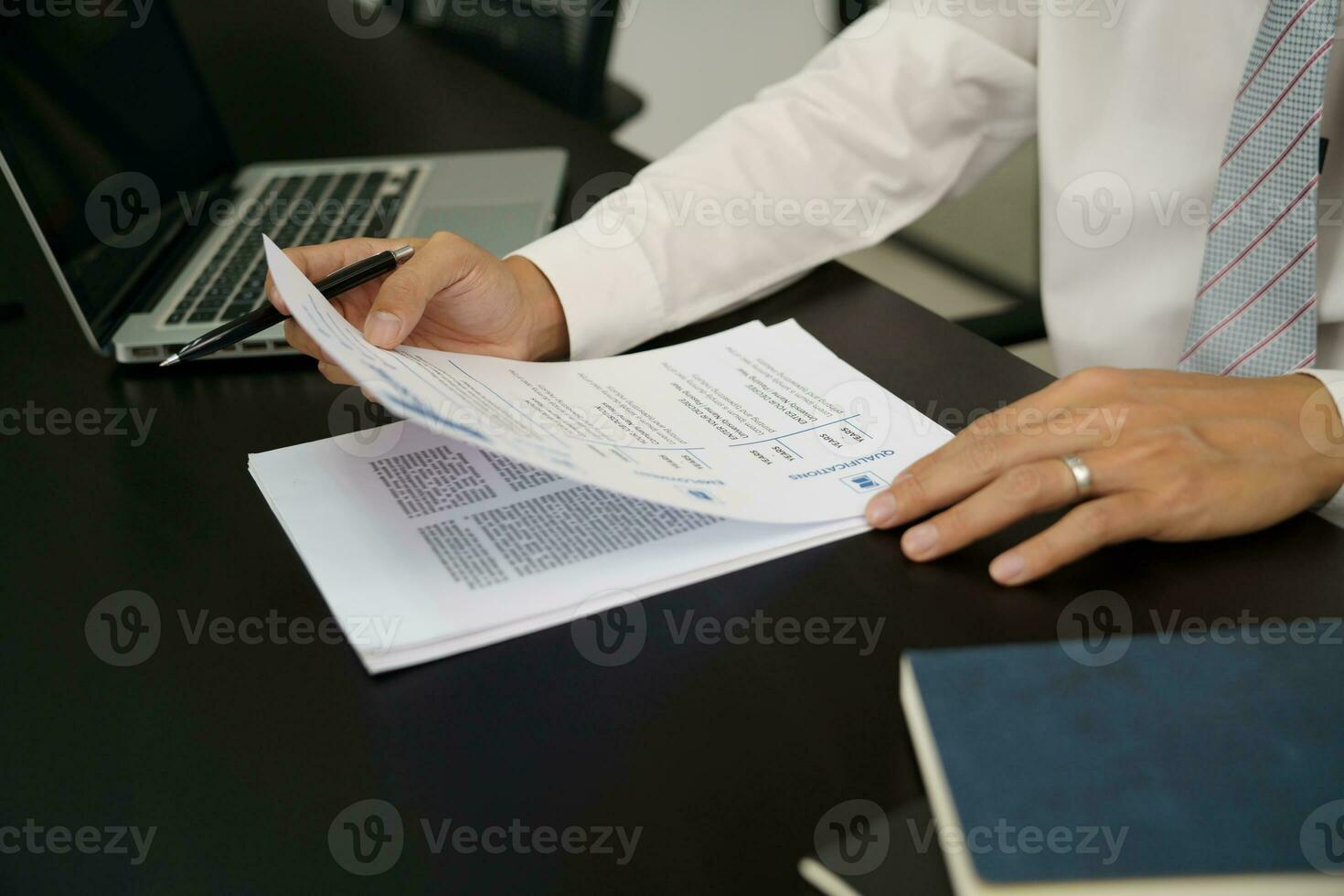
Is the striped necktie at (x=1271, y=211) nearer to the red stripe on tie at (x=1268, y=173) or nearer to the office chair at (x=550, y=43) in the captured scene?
the red stripe on tie at (x=1268, y=173)

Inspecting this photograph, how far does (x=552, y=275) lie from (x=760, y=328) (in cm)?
16

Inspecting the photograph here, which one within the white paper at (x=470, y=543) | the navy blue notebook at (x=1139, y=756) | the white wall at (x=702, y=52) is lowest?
the white wall at (x=702, y=52)

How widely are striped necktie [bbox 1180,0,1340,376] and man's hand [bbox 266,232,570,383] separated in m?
0.47

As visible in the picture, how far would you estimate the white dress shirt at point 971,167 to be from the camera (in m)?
0.84

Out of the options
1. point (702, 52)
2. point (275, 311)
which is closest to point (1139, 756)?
point (275, 311)

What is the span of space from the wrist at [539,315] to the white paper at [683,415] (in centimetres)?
5

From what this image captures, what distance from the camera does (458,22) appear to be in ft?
5.96

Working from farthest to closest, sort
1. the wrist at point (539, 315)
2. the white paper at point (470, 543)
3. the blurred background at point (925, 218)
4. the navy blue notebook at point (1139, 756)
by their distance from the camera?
the blurred background at point (925, 218), the wrist at point (539, 315), the white paper at point (470, 543), the navy blue notebook at point (1139, 756)

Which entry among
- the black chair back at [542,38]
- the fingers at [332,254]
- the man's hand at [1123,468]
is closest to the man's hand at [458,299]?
the fingers at [332,254]

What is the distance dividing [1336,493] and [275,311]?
0.67m

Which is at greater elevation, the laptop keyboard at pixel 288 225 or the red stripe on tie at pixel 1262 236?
the red stripe on tie at pixel 1262 236

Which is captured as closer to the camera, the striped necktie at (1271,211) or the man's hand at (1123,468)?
the man's hand at (1123,468)

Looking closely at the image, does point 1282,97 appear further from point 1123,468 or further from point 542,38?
point 542,38

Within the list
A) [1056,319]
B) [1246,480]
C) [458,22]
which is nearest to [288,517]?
[1246,480]
